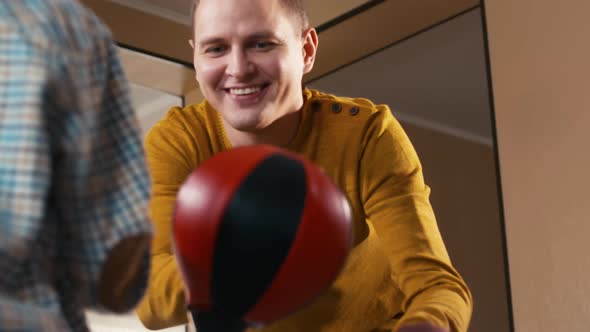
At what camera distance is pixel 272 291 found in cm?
88

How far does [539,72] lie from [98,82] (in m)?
2.81

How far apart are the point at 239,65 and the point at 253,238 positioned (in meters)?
0.64

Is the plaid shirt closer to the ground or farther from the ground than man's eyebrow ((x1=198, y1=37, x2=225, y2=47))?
closer to the ground

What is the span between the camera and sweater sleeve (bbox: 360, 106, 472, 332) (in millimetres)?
1329

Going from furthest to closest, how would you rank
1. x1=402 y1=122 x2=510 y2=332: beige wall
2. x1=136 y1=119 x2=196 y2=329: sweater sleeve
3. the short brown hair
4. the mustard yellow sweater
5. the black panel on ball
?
x1=402 y1=122 x2=510 y2=332: beige wall < the short brown hair < the mustard yellow sweater < x1=136 y1=119 x2=196 y2=329: sweater sleeve < the black panel on ball

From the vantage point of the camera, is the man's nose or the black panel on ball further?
the man's nose

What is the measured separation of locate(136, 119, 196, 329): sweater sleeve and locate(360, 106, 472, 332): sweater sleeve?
308mm

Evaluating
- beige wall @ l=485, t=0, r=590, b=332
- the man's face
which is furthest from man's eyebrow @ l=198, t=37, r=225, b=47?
beige wall @ l=485, t=0, r=590, b=332

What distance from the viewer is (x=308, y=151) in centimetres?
157

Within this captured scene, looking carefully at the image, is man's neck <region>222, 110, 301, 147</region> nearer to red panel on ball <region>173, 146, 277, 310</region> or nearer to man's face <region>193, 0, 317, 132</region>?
man's face <region>193, 0, 317, 132</region>

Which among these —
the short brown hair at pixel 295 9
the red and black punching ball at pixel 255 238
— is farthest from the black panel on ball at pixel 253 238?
the short brown hair at pixel 295 9

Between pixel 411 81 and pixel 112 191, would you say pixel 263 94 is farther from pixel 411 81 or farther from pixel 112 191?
pixel 411 81

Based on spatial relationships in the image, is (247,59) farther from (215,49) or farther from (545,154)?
(545,154)

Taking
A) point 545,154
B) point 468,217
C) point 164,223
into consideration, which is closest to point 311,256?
point 164,223
